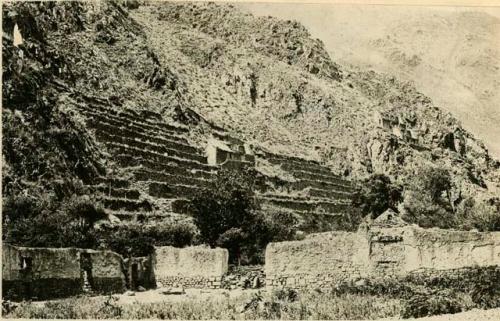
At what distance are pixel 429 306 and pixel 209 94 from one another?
58.8 metres

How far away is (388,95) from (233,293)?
3820cm

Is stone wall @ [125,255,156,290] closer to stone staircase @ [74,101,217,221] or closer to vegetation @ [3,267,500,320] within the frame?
vegetation @ [3,267,500,320]

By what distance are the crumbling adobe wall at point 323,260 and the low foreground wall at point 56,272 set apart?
5.02m

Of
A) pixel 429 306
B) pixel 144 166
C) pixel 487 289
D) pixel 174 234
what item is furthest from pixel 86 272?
pixel 144 166

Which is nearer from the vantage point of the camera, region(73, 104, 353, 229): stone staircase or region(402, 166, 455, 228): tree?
region(402, 166, 455, 228): tree

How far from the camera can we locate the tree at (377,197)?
35.3 meters

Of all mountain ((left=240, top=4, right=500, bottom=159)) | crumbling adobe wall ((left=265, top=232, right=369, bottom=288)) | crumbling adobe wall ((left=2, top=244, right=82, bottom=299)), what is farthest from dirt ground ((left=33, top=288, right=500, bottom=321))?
mountain ((left=240, top=4, right=500, bottom=159))

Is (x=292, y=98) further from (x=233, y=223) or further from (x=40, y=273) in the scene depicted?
(x=40, y=273)

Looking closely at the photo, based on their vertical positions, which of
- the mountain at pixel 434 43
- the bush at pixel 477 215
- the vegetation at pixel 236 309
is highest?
the mountain at pixel 434 43

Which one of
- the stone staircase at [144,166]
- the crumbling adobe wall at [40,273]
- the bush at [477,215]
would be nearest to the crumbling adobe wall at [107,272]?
the crumbling adobe wall at [40,273]

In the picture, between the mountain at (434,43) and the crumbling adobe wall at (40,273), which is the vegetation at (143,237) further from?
the mountain at (434,43)

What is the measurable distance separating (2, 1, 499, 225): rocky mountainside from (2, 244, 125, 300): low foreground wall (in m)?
7.05

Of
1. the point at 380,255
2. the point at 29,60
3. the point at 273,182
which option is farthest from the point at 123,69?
the point at 380,255

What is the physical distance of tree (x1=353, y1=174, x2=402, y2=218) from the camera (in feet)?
116
